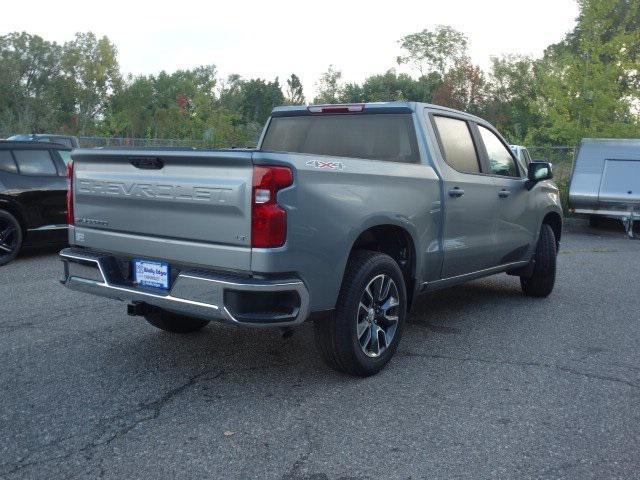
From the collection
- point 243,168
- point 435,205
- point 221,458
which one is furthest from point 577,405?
point 243,168

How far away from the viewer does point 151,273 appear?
4.13 m

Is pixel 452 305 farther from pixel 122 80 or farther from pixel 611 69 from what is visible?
pixel 122 80

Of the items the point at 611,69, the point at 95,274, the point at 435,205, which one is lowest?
the point at 95,274

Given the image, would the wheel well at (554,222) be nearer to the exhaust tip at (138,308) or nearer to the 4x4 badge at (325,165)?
the 4x4 badge at (325,165)

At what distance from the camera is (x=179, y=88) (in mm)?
88312

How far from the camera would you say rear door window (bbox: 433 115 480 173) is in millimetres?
5520

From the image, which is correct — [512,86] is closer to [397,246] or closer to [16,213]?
[16,213]

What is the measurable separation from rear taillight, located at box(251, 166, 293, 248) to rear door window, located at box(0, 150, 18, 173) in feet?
21.9

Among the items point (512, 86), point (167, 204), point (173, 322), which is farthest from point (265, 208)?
point (512, 86)

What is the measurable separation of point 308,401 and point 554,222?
15.2 feet

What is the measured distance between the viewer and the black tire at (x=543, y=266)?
7.18m

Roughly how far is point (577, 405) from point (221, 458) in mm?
2192

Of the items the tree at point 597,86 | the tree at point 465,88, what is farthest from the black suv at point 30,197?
the tree at point 465,88

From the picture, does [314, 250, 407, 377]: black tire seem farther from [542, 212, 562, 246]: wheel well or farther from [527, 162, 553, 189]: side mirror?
[542, 212, 562, 246]: wheel well
